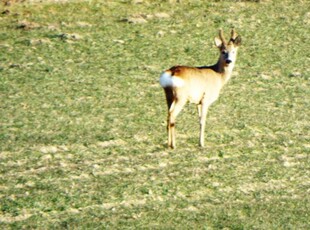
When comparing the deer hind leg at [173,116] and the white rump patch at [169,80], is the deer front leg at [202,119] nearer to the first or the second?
the deer hind leg at [173,116]

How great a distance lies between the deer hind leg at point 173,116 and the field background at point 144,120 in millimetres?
159

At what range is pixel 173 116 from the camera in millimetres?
13094

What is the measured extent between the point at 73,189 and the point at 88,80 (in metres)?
5.04

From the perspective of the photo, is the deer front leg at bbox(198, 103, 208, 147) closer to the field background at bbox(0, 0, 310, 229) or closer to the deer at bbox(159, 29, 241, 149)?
the deer at bbox(159, 29, 241, 149)

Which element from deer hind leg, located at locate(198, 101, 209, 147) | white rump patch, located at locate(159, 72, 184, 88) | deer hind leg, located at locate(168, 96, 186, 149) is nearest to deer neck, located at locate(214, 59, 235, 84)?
deer hind leg, located at locate(198, 101, 209, 147)

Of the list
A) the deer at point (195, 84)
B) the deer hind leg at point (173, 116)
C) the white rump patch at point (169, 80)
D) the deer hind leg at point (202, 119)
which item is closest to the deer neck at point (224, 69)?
the deer at point (195, 84)

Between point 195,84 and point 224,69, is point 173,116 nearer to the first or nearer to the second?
point 195,84

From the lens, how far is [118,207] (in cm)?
1110

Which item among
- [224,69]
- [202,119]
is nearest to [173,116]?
[202,119]

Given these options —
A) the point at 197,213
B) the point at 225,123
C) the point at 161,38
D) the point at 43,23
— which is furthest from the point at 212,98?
the point at 43,23

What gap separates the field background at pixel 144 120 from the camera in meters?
11.2

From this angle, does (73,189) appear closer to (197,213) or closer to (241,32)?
(197,213)

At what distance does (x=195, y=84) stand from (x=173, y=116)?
597mm

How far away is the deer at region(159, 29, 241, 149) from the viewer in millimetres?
12859
